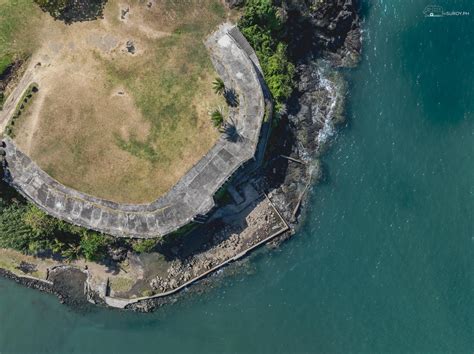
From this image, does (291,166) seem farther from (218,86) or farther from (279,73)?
(218,86)

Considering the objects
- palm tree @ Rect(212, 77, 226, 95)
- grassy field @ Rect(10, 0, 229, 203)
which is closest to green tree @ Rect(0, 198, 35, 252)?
grassy field @ Rect(10, 0, 229, 203)

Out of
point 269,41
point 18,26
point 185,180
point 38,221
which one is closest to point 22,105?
point 18,26

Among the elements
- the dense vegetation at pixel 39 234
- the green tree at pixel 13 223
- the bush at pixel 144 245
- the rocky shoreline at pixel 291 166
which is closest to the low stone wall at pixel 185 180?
the dense vegetation at pixel 39 234

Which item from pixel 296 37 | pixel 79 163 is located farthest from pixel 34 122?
A: pixel 296 37

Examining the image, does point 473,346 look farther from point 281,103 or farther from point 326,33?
point 326,33

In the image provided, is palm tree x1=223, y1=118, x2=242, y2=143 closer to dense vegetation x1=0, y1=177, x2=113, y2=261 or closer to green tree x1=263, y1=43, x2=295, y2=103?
green tree x1=263, y1=43, x2=295, y2=103
